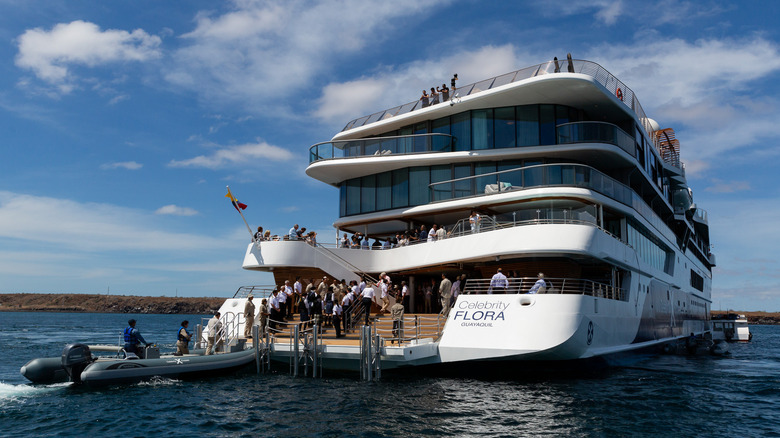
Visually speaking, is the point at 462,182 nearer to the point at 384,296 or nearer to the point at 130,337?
the point at 384,296

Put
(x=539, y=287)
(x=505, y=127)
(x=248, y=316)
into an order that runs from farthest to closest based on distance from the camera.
Answer: (x=505, y=127) < (x=248, y=316) < (x=539, y=287)

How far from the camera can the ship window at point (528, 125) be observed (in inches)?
955

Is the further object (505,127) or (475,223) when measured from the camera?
(505,127)

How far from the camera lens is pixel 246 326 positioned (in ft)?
71.4

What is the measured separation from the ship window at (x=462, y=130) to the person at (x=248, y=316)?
36.0 ft

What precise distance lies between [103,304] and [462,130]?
159 m

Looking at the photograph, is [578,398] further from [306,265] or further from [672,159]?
[672,159]

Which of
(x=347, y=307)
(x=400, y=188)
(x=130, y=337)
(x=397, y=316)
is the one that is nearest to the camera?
(x=130, y=337)

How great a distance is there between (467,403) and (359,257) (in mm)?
11580

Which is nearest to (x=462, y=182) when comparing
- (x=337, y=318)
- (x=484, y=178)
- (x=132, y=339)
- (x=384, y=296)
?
(x=484, y=178)

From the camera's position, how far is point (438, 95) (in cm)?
2720

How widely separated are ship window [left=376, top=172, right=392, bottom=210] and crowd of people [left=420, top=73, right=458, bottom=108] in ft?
12.6

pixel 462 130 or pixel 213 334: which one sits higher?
pixel 462 130

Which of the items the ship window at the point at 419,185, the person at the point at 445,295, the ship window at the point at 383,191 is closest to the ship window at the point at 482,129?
the ship window at the point at 419,185
